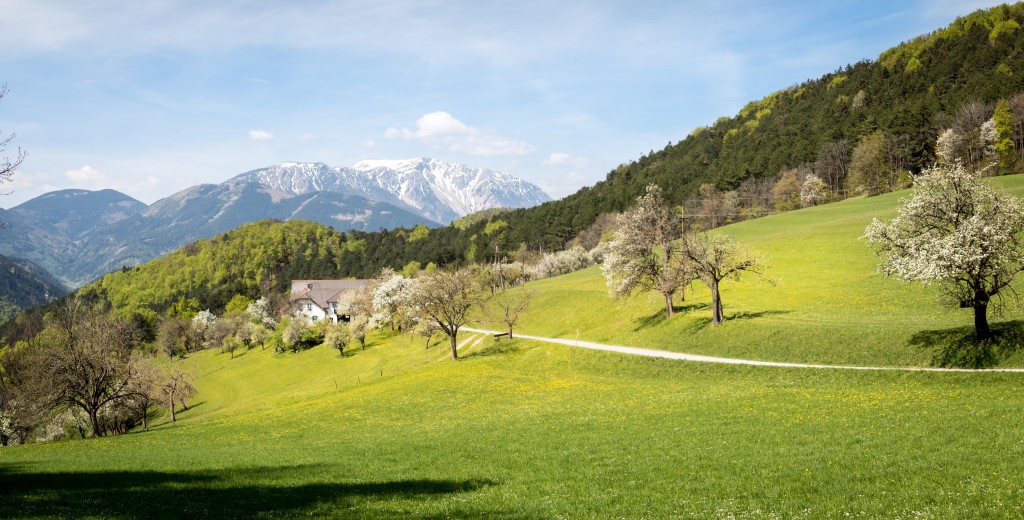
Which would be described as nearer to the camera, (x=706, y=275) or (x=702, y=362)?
(x=702, y=362)

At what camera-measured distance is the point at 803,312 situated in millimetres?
52750

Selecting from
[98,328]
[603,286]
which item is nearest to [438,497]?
[98,328]

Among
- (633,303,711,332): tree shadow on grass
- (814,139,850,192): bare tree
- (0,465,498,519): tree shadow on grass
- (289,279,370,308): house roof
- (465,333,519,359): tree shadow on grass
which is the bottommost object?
(465,333,519,359): tree shadow on grass

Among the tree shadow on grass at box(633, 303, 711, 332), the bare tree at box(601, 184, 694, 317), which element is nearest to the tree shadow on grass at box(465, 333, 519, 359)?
the bare tree at box(601, 184, 694, 317)

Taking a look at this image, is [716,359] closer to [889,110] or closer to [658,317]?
[658,317]

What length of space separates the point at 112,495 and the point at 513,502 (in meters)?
12.7

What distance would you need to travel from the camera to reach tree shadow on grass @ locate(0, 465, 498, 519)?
14.3 metres

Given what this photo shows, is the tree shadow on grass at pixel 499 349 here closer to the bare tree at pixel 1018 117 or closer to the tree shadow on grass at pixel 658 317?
the tree shadow on grass at pixel 658 317

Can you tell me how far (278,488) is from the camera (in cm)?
1803

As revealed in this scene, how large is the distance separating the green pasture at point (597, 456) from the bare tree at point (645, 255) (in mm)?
18485

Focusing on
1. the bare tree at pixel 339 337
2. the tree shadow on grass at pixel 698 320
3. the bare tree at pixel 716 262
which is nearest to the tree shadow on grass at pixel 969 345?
the tree shadow on grass at pixel 698 320

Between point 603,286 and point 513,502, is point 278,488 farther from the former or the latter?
point 603,286

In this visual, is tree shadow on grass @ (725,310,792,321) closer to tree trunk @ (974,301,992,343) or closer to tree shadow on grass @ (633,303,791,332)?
tree shadow on grass @ (633,303,791,332)

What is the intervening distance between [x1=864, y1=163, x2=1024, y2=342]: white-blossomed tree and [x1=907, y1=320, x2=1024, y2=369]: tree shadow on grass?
807 mm
